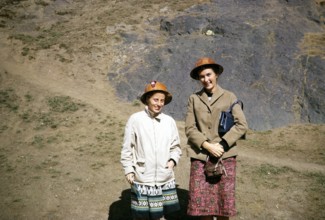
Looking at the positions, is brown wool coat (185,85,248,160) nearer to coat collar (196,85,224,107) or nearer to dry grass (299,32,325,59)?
coat collar (196,85,224,107)

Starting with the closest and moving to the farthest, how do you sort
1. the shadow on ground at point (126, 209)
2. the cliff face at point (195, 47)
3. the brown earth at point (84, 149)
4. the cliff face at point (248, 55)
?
the shadow on ground at point (126, 209), the brown earth at point (84, 149), the cliff face at point (248, 55), the cliff face at point (195, 47)

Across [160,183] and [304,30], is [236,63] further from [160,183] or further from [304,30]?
[160,183]

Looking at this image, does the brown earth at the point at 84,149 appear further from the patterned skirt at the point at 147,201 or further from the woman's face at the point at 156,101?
the woman's face at the point at 156,101

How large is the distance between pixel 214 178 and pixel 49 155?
7010 millimetres

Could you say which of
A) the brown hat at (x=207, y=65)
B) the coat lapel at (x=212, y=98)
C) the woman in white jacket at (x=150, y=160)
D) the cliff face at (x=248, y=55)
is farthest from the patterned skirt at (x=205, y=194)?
the cliff face at (x=248, y=55)

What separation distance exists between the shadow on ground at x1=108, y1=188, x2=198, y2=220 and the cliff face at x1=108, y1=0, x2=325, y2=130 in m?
6.66

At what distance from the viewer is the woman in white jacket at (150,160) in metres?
3.89

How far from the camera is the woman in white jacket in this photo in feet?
12.8

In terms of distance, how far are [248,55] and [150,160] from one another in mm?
12543

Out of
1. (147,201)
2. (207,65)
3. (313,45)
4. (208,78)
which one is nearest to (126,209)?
(147,201)

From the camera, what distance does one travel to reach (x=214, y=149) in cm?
375

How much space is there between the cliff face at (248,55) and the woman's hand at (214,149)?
29.4ft

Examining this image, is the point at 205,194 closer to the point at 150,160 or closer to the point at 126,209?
the point at 150,160

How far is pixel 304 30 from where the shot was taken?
16.6m
